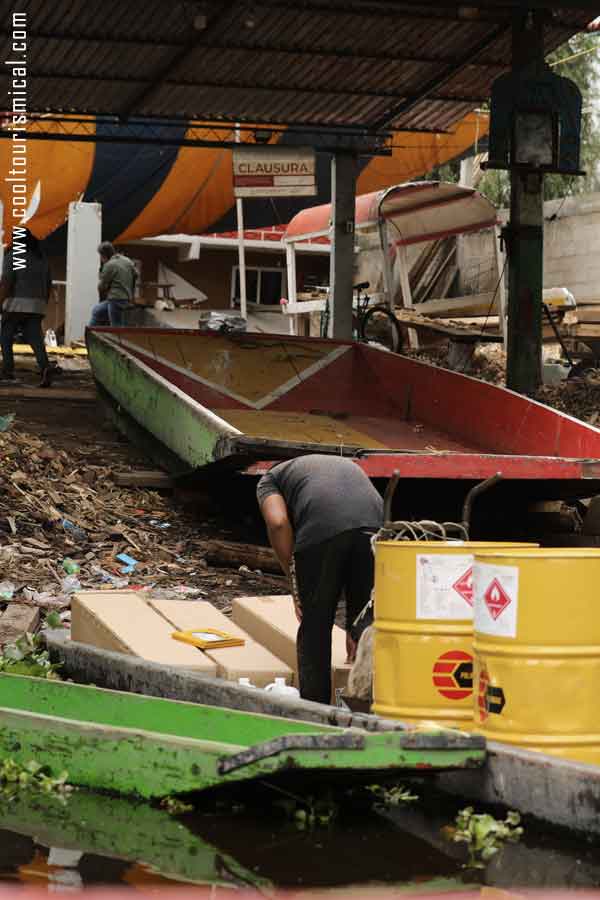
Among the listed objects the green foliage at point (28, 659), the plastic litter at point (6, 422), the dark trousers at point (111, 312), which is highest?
the dark trousers at point (111, 312)

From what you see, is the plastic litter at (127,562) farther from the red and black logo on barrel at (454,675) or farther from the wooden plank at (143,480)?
the red and black logo on barrel at (454,675)

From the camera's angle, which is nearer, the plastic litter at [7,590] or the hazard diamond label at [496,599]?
the hazard diamond label at [496,599]

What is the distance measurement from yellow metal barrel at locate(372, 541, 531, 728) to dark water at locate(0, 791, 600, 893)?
0.38 m

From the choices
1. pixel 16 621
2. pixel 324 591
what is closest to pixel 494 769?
pixel 324 591

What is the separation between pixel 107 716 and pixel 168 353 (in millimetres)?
10879

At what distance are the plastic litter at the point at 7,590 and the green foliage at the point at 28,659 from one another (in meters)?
1.13

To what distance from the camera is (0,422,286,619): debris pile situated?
10203 mm

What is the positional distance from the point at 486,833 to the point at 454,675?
0.72 metres

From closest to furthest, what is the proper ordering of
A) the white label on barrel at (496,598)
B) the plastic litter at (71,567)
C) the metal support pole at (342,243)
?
the white label on barrel at (496,598) < the plastic litter at (71,567) < the metal support pole at (342,243)

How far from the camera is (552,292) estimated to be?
22000 millimetres

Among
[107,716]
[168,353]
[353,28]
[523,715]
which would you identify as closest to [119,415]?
[168,353]

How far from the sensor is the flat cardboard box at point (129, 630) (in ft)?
23.7

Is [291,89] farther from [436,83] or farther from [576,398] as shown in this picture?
[576,398]

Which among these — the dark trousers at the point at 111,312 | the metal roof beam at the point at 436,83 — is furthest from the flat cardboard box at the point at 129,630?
the dark trousers at the point at 111,312
